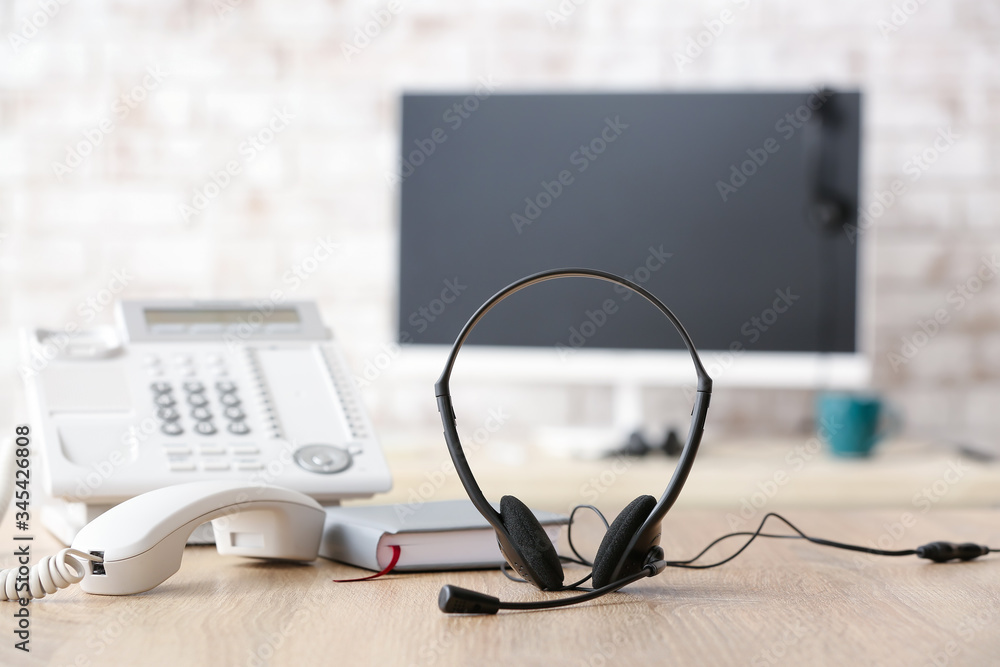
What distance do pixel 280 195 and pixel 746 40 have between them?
112 cm

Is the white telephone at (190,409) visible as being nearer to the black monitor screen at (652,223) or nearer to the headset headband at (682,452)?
the headset headband at (682,452)

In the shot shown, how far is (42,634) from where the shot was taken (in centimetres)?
50

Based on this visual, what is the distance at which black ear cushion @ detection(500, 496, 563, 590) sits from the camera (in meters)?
0.60

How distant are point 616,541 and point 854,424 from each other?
4.08 ft

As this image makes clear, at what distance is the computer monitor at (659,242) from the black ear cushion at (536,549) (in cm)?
117

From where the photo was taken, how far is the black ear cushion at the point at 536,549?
0.60 m

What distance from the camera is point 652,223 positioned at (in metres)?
1.80

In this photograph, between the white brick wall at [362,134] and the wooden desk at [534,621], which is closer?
the wooden desk at [534,621]

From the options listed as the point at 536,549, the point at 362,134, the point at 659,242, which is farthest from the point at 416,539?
the point at 362,134

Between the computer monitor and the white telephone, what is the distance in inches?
36.3

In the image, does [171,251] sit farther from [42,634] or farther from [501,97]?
[42,634]

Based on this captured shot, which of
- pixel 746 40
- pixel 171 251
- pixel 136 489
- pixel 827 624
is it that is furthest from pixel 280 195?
pixel 827 624

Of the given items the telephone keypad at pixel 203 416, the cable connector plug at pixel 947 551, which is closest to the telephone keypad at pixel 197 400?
the telephone keypad at pixel 203 416

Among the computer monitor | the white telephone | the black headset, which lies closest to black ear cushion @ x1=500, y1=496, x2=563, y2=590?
the black headset
